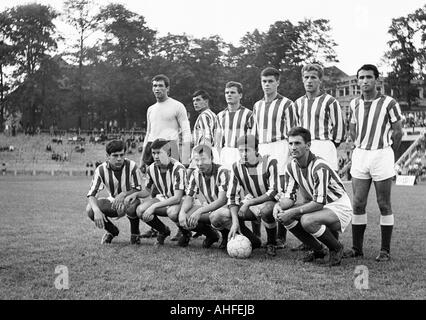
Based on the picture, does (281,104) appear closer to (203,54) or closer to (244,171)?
(244,171)

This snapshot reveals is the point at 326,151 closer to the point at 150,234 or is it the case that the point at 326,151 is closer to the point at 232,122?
the point at 232,122

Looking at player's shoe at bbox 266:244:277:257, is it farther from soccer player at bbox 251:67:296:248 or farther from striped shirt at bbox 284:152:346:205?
striped shirt at bbox 284:152:346:205

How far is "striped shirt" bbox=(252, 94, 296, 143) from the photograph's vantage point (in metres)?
6.75

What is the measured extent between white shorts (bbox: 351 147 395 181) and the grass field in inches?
38.2

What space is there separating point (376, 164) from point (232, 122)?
2.33 m

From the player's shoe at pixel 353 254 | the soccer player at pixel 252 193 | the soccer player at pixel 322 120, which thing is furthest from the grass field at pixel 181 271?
the soccer player at pixel 322 120

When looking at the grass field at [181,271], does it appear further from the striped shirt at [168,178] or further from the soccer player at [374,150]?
the striped shirt at [168,178]

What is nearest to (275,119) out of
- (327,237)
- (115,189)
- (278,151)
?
(278,151)

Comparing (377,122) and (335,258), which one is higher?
(377,122)

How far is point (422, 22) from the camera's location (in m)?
56.7

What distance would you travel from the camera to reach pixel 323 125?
21.1ft

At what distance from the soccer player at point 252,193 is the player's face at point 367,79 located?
1391mm

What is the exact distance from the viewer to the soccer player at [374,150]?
595 cm

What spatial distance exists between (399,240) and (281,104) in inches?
105
